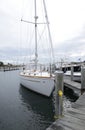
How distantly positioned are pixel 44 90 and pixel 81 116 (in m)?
8.94

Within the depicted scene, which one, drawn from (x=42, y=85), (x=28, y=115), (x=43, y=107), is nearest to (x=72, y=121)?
(x=28, y=115)

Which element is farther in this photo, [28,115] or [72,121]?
[28,115]

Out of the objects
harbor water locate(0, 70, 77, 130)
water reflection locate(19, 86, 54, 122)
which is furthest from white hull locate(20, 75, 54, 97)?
harbor water locate(0, 70, 77, 130)

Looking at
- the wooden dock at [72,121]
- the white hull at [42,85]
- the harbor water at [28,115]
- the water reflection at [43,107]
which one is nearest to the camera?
the wooden dock at [72,121]

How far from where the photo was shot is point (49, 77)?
14289 millimetres

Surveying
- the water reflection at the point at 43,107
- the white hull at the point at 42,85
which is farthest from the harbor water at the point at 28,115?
the white hull at the point at 42,85

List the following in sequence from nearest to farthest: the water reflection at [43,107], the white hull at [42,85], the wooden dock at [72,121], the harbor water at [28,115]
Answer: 1. the wooden dock at [72,121]
2. the harbor water at [28,115]
3. the water reflection at [43,107]
4. the white hull at [42,85]

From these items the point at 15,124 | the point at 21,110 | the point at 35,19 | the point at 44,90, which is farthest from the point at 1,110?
the point at 35,19

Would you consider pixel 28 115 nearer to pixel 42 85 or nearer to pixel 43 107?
pixel 43 107

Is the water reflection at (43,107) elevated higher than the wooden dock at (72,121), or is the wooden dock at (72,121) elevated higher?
the wooden dock at (72,121)

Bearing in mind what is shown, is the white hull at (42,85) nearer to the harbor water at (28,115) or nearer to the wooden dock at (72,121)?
the harbor water at (28,115)

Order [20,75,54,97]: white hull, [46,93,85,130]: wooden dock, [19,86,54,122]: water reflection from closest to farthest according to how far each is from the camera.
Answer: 1. [46,93,85,130]: wooden dock
2. [19,86,54,122]: water reflection
3. [20,75,54,97]: white hull

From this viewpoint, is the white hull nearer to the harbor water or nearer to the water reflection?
the water reflection

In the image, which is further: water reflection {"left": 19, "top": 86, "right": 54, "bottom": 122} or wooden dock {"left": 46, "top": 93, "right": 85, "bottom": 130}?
water reflection {"left": 19, "top": 86, "right": 54, "bottom": 122}
